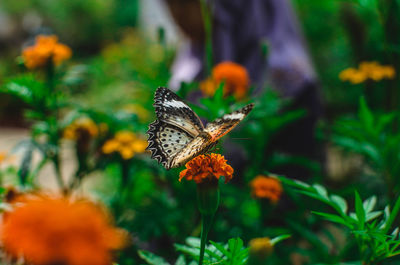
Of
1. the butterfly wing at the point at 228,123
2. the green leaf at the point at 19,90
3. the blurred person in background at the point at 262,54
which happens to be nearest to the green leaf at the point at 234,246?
the butterfly wing at the point at 228,123

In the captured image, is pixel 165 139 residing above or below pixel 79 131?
below

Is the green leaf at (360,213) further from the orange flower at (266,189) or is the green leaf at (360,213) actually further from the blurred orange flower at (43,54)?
the blurred orange flower at (43,54)

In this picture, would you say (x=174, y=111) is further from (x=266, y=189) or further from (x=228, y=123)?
(x=266, y=189)

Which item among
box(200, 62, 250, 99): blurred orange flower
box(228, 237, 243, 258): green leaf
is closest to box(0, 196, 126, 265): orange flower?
box(228, 237, 243, 258): green leaf

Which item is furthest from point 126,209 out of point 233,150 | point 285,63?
point 285,63

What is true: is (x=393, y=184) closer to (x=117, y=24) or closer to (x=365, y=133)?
(x=365, y=133)

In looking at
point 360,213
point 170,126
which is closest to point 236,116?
point 170,126

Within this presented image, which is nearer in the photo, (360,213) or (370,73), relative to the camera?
(360,213)
